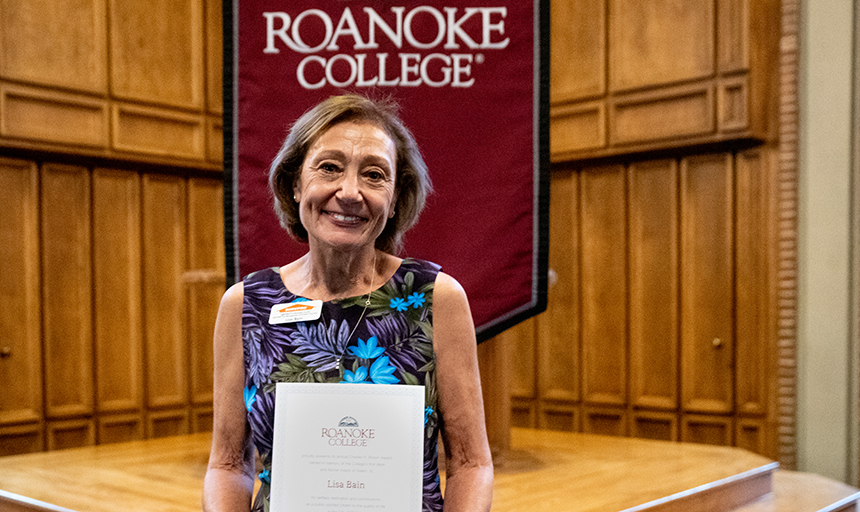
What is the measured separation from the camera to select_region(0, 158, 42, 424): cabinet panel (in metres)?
5.01

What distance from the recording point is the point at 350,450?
1.18 metres

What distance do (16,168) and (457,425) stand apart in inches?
184

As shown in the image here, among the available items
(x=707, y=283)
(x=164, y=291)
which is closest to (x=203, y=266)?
(x=164, y=291)

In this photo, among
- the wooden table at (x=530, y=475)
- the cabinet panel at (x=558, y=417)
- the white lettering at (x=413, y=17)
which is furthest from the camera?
the cabinet panel at (x=558, y=417)

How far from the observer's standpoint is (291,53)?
107 inches

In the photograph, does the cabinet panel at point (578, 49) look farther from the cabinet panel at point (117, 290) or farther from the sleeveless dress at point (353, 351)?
the sleeveless dress at point (353, 351)

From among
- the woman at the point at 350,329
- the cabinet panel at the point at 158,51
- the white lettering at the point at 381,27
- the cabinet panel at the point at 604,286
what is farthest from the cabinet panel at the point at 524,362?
the woman at the point at 350,329

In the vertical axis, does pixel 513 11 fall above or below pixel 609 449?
above

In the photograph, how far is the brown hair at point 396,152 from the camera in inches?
52.9

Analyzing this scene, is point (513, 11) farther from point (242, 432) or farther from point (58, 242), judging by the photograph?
point (58, 242)

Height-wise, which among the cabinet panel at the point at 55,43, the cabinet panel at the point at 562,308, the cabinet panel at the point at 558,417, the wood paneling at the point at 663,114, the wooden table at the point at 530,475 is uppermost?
the cabinet panel at the point at 55,43

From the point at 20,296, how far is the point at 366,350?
14.9ft

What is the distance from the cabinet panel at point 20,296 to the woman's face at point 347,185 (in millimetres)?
4401

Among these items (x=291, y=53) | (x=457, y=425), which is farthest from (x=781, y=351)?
(x=457, y=425)
